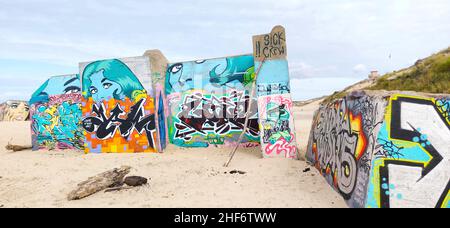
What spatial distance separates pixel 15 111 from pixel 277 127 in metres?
30.2

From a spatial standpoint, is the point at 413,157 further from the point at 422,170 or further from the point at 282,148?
the point at 282,148

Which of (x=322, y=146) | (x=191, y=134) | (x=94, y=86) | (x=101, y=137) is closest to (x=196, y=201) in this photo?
(x=322, y=146)

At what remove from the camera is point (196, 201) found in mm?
5594

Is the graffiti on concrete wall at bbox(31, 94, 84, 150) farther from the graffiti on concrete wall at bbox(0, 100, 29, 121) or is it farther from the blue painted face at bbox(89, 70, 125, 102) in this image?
the graffiti on concrete wall at bbox(0, 100, 29, 121)

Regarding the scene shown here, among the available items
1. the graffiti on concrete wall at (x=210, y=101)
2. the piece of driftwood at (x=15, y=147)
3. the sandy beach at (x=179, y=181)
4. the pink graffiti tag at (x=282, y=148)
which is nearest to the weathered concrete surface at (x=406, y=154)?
the sandy beach at (x=179, y=181)

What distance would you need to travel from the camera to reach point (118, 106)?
36.7 ft

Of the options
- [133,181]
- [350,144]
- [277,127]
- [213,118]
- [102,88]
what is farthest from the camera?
[102,88]

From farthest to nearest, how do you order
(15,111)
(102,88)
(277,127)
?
(15,111) → (102,88) → (277,127)

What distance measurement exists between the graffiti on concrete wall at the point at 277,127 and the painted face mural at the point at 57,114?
26.6ft

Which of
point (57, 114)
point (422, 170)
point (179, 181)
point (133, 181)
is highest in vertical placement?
point (57, 114)

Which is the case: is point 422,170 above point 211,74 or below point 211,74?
below

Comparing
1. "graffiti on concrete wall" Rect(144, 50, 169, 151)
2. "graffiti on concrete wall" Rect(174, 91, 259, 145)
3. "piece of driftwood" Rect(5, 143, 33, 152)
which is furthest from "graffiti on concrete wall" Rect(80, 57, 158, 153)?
"piece of driftwood" Rect(5, 143, 33, 152)

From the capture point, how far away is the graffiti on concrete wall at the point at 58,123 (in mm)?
12875

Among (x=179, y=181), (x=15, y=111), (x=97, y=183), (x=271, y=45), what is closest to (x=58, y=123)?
(x=97, y=183)
